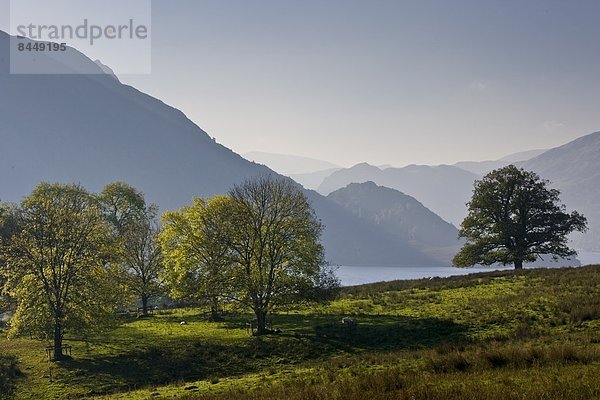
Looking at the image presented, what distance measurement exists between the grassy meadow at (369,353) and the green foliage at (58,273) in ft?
8.95

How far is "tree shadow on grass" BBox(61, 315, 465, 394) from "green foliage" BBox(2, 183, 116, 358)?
3.29 meters

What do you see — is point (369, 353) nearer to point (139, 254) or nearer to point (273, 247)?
point (273, 247)

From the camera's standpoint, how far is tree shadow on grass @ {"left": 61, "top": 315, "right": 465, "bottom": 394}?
1069 inches

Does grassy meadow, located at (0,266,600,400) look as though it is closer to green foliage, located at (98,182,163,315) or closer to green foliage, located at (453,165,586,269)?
green foliage, located at (98,182,163,315)

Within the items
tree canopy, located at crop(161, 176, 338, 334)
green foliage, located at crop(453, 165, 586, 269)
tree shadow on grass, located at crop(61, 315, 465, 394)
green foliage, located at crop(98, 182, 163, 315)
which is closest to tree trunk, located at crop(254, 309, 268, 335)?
tree canopy, located at crop(161, 176, 338, 334)

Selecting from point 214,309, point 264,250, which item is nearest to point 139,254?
point 214,309

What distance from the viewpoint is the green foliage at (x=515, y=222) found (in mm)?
57156

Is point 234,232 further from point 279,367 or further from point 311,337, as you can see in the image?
point 279,367

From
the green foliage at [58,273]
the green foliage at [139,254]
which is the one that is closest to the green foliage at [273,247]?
the green foliage at [58,273]

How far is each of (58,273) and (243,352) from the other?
15196 mm

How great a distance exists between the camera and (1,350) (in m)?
34.9

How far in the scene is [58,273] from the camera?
110ft

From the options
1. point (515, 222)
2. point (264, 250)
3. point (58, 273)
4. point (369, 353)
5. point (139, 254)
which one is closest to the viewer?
point (369, 353)

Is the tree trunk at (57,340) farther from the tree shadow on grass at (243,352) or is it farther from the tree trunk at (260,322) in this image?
the tree trunk at (260,322)
